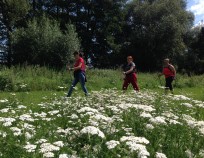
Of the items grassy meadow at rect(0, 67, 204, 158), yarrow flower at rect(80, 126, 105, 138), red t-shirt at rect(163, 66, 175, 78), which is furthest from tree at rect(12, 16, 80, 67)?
yarrow flower at rect(80, 126, 105, 138)

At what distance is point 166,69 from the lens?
1791cm

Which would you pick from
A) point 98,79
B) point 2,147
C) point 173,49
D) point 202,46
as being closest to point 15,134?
point 2,147

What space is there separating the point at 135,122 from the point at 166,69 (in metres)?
12.1

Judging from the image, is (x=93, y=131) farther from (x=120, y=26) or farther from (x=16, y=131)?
(x=120, y=26)

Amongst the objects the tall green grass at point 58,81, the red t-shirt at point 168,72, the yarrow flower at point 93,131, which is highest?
the yarrow flower at point 93,131

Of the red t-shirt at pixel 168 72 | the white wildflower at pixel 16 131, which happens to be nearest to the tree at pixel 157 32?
the red t-shirt at pixel 168 72

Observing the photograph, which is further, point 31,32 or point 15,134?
point 31,32

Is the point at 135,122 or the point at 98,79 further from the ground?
the point at 135,122

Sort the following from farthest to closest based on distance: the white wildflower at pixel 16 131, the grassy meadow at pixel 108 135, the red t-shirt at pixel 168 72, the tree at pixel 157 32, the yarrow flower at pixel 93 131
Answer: the tree at pixel 157 32
the red t-shirt at pixel 168 72
the white wildflower at pixel 16 131
the yarrow flower at pixel 93 131
the grassy meadow at pixel 108 135

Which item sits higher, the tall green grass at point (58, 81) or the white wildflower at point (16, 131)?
the white wildflower at point (16, 131)

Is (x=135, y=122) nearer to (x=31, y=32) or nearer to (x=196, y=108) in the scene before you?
(x=196, y=108)

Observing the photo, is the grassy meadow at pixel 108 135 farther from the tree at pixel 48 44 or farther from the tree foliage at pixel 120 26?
the tree foliage at pixel 120 26

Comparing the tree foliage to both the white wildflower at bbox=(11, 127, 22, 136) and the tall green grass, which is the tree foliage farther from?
the white wildflower at bbox=(11, 127, 22, 136)

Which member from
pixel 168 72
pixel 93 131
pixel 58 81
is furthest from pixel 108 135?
pixel 58 81
